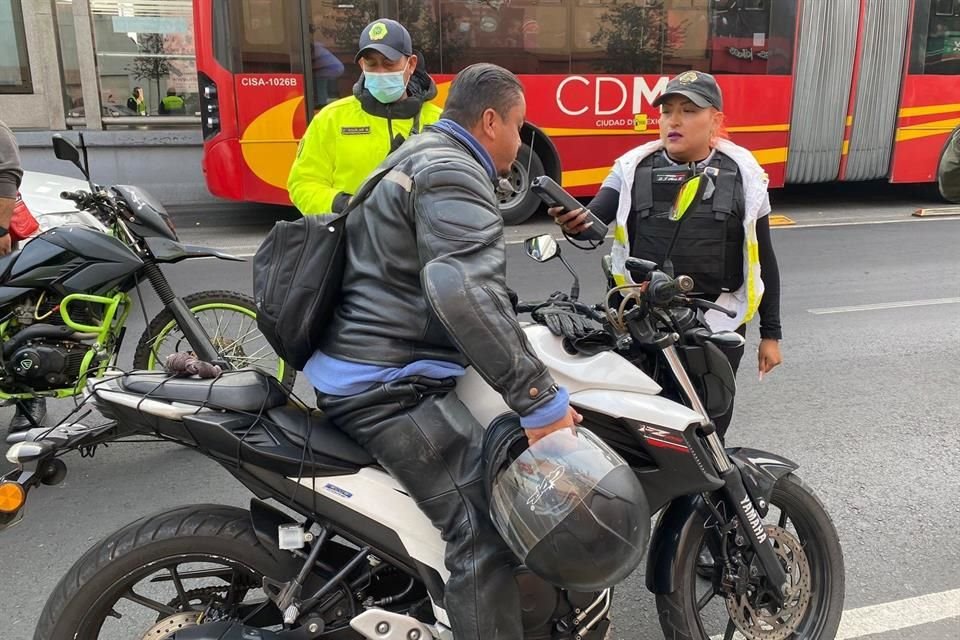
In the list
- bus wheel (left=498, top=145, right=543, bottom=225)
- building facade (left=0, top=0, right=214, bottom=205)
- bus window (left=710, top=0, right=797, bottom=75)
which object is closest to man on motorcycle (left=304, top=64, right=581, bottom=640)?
bus wheel (left=498, top=145, right=543, bottom=225)

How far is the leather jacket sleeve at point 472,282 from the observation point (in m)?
1.76

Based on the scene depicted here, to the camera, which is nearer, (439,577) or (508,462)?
(508,462)

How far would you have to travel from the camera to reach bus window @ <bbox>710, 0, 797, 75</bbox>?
10664 mm

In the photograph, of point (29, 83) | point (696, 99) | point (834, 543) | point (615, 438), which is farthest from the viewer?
point (29, 83)

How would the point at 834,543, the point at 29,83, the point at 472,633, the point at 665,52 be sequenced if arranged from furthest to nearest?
the point at 29,83 → the point at 665,52 → the point at 834,543 → the point at 472,633

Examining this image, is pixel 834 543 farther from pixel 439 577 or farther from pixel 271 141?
pixel 271 141

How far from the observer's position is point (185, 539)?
2.00 meters

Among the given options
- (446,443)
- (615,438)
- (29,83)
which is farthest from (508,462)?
(29,83)

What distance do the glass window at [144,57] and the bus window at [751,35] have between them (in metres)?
8.58

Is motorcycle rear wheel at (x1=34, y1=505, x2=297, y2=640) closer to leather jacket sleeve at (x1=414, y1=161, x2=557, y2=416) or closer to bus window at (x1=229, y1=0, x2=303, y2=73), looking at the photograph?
leather jacket sleeve at (x1=414, y1=161, x2=557, y2=416)

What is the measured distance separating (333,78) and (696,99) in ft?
24.0

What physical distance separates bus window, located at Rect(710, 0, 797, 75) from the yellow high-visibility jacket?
7.94 m

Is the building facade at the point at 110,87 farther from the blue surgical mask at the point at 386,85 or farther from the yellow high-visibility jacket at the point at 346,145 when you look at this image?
the blue surgical mask at the point at 386,85

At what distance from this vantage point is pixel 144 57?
13906mm
